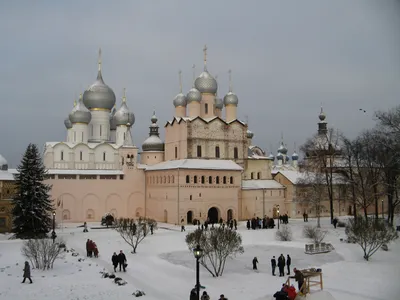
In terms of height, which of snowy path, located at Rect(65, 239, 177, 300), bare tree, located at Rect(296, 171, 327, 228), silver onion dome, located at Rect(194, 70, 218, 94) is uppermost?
silver onion dome, located at Rect(194, 70, 218, 94)

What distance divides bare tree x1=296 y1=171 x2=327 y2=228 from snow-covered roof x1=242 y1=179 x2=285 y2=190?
188 cm

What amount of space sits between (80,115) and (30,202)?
16361 mm

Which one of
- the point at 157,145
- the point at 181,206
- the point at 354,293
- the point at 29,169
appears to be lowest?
the point at 354,293

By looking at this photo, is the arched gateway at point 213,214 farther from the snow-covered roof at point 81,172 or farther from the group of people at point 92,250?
the group of people at point 92,250

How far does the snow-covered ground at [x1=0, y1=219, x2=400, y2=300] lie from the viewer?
575 inches

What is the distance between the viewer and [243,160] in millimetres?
41594

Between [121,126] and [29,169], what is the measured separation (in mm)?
18331

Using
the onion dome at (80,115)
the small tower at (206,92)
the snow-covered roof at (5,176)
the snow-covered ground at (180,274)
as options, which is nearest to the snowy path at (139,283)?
the snow-covered ground at (180,274)

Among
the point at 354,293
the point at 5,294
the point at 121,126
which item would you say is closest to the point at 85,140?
the point at 121,126

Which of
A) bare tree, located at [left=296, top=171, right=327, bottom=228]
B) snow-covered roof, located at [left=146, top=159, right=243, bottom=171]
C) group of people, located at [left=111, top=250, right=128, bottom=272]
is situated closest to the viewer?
group of people, located at [left=111, top=250, right=128, bottom=272]

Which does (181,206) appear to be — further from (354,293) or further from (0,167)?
(354,293)

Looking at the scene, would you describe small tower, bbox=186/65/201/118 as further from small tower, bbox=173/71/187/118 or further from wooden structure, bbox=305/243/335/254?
wooden structure, bbox=305/243/335/254

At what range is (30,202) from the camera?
2844cm

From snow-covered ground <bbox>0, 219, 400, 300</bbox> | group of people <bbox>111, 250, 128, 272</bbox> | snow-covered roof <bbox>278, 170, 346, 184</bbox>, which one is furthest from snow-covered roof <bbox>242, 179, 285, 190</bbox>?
group of people <bbox>111, 250, 128, 272</bbox>
